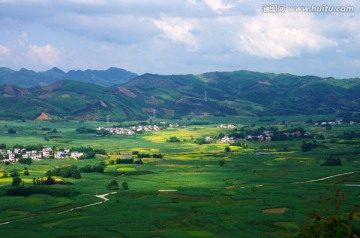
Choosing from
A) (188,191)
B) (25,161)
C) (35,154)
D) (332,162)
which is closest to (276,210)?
(188,191)

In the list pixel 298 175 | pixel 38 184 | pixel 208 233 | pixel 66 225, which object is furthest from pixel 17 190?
pixel 298 175

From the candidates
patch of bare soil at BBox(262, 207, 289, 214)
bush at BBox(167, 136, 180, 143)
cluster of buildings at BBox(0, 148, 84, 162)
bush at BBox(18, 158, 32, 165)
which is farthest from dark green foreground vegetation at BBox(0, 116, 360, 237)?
bush at BBox(167, 136, 180, 143)

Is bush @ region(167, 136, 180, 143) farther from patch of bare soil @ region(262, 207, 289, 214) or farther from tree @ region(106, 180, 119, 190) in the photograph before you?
patch of bare soil @ region(262, 207, 289, 214)

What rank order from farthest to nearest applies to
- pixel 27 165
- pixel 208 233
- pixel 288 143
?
pixel 288 143 < pixel 27 165 < pixel 208 233

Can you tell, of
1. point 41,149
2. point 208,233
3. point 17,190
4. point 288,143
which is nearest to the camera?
point 208,233

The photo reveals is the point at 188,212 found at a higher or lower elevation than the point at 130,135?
lower

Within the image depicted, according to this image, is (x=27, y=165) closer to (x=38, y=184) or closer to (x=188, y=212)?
(x=38, y=184)

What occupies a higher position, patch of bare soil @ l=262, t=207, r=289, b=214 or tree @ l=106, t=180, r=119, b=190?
tree @ l=106, t=180, r=119, b=190
